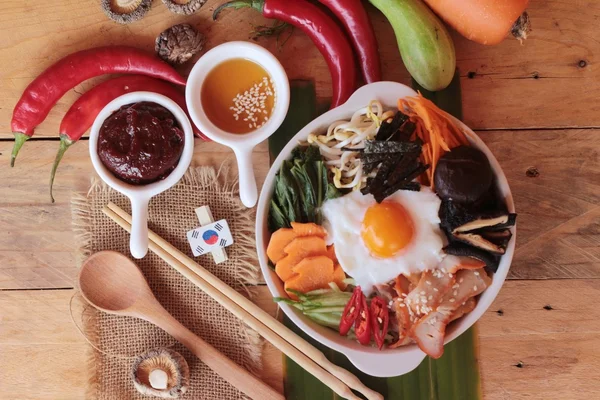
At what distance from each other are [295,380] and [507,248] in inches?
39.8

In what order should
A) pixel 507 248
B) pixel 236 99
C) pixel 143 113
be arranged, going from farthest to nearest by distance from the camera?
1. pixel 236 99
2. pixel 143 113
3. pixel 507 248

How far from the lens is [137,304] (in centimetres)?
222

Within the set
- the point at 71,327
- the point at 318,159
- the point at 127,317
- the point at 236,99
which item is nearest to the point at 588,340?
the point at 318,159

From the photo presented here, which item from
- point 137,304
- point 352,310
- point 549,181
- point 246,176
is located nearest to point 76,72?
point 246,176

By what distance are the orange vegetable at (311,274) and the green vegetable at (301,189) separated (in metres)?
0.16

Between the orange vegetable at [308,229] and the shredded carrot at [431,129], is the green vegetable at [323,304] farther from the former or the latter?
the shredded carrot at [431,129]

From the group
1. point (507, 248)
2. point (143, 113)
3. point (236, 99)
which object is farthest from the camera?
point (236, 99)

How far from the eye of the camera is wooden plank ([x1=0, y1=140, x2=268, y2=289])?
232 centimetres

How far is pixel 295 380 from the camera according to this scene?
7.41ft

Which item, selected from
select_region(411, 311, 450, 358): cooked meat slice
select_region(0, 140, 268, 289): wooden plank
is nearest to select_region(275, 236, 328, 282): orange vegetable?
select_region(411, 311, 450, 358): cooked meat slice

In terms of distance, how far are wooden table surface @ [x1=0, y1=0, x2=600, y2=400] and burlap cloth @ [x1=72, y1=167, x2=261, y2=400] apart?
9 centimetres

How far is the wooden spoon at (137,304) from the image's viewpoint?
87.3 inches

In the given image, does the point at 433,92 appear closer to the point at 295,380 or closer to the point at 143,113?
the point at 143,113

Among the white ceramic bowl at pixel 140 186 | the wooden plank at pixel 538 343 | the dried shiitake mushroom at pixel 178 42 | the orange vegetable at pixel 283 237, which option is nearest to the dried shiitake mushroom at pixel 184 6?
the dried shiitake mushroom at pixel 178 42
